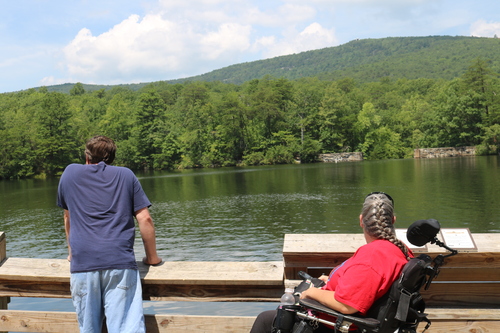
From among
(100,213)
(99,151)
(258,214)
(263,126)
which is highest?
(99,151)

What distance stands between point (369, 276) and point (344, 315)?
268 millimetres

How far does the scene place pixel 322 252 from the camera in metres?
3.06

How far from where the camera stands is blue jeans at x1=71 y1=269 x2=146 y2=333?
2953 mm

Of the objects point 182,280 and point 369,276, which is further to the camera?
point 182,280

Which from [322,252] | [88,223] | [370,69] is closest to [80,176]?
[88,223]

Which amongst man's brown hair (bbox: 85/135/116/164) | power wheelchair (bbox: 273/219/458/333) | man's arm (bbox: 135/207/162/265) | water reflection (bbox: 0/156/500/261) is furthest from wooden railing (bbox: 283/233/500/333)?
water reflection (bbox: 0/156/500/261)

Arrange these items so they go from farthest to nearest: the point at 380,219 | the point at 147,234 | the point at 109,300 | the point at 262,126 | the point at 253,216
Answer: the point at 262,126
the point at 253,216
the point at 147,234
the point at 109,300
the point at 380,219

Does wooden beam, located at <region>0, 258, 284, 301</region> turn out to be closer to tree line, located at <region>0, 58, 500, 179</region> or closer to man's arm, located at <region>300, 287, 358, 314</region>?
man's arm, located at <region>300, 287, 358, 314</region>

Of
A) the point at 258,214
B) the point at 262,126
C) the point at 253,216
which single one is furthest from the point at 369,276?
the point at 262,126

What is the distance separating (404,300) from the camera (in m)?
2.51

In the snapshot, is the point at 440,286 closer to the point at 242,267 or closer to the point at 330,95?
→ the point at 242,267

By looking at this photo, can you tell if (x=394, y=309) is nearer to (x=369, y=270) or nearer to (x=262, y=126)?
(x=369, y=270)

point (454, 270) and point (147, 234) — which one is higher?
point (147, 234)

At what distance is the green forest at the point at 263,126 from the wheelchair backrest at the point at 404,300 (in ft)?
248
